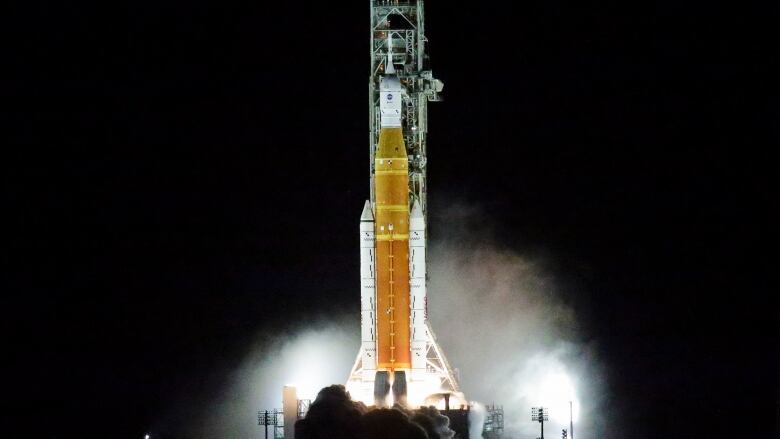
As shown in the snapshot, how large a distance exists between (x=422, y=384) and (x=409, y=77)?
8518 mm

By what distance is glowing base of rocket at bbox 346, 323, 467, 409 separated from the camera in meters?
54.5

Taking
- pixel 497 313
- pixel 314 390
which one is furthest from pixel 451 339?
pixel 314 390

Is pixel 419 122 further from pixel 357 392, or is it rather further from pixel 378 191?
pixel 357 392

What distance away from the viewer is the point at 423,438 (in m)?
50.7

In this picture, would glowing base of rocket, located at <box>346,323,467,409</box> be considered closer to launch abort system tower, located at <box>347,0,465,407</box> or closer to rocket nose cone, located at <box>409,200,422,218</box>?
launch abort system tower, located at <box>347,0,465,407</box>

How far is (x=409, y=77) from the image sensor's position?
56.2 m

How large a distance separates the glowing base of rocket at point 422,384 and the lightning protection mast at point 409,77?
4107 mm

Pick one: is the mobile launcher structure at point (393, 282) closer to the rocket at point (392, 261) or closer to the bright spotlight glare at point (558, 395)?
the rocket at point (392, 261)

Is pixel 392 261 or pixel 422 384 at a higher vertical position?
pixel 392 261

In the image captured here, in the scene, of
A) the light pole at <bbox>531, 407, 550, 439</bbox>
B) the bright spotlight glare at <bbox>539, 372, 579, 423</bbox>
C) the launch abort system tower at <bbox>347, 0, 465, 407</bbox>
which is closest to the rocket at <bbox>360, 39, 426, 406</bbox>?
the launch abort system tower at <bbox>347, 0, 465, 407</bbox>

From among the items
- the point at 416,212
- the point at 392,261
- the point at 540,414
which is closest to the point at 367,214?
the point at 416,212

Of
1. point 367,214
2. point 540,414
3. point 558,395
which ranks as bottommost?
point 540,414

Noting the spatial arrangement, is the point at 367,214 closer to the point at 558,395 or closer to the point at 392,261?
the point at 392,261

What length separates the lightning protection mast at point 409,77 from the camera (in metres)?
56.2
